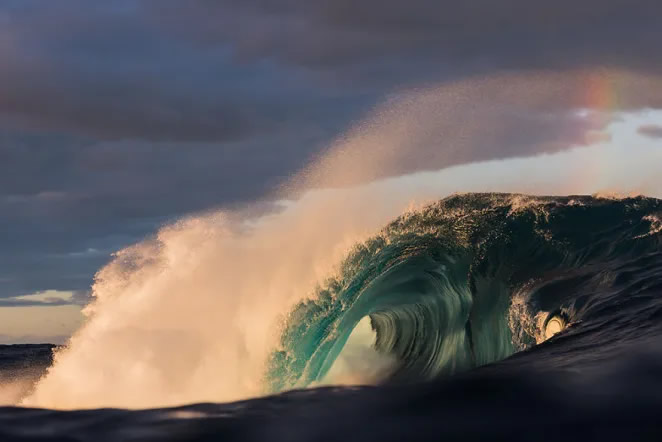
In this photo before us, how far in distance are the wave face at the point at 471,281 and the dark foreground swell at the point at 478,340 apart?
0.12 ft

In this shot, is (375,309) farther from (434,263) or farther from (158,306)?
(158,306)

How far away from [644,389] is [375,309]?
9.37 meters

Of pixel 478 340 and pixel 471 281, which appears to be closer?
pixel 478 340

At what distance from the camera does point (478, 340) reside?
12914mm

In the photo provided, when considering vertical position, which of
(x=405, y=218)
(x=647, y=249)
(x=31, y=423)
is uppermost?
(x=405, y=218)

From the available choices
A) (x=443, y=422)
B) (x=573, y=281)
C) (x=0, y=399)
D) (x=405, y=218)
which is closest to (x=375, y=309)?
(x=405, y=218)

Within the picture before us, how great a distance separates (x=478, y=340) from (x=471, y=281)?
1627 mm

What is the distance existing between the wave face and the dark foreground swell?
0.04 metres

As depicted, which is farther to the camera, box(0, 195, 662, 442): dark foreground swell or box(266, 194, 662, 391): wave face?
box(266, 194, 662, 391): wave face

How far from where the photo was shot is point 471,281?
14.1 m

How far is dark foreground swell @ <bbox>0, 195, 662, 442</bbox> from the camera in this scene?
4.06 meters

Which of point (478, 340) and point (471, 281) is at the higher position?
point (471, 281)

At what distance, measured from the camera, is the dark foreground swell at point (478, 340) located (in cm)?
406

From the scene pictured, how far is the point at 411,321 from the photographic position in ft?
44.3
